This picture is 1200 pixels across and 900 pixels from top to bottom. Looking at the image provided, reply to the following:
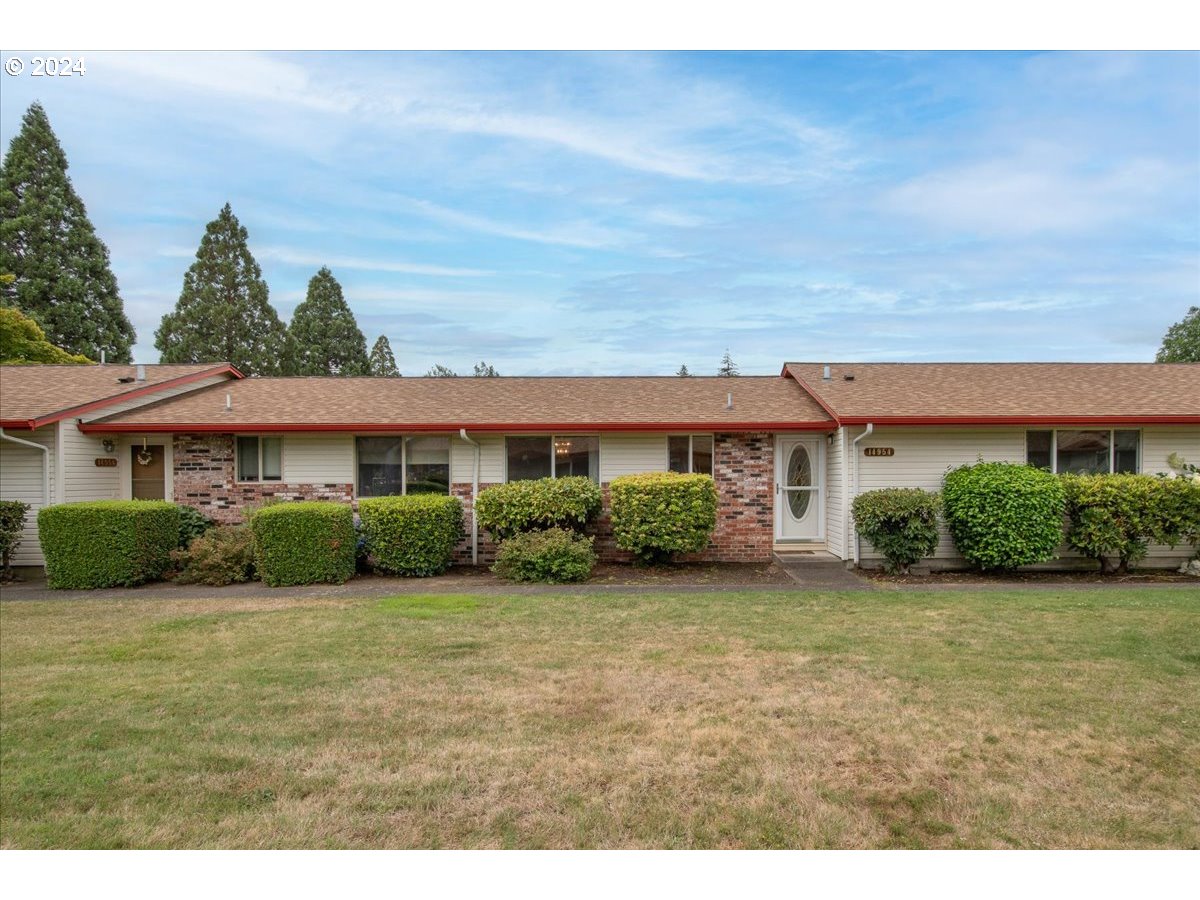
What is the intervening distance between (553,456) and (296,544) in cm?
437

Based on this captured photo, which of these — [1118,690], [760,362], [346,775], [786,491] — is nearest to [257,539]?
[346,775]

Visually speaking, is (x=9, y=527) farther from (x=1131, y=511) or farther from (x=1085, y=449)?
(x=1085, y=449)

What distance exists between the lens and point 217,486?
11.7 m

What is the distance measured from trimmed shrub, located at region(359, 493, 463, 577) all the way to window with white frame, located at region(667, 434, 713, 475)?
407 cm

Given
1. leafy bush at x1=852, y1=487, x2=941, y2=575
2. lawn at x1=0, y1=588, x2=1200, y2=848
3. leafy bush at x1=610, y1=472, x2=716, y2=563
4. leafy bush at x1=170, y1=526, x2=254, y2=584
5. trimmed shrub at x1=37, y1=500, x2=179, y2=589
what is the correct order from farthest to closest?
leafy bush at x1=610, y1=472, x2=716, y2=563 < leafy bush at x1=852, y1=487, x2=941, y2=575 < leafy bush at x1=170, y1=526, x2=254, y2=584 < trimmed shrub at x1=37, y1=500, x2=179, y2=589 < lawn at x1=0, y1=588, x2=1200, y2=848

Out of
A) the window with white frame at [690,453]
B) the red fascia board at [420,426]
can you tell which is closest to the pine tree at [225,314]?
the red fascia board at [420,426]

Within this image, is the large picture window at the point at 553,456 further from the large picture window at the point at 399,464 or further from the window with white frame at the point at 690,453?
the window with white frame at the point at 690,453

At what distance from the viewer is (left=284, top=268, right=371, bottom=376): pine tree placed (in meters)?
30.5

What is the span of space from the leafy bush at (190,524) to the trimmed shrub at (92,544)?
104 centimetres

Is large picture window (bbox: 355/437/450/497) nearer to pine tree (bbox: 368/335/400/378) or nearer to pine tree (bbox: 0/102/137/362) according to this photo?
pine tree (bbox: 0/102/137/362)

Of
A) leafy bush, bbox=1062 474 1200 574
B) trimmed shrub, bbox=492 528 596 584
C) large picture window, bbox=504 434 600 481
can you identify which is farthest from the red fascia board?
leafy bush, bbox=1062 474 1200 574

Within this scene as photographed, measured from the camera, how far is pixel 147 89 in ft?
24.6

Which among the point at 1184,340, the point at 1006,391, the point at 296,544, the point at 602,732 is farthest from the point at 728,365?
the point at 602,732

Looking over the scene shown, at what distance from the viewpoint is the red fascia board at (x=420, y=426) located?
11250 millimetres
